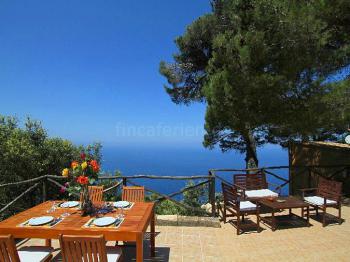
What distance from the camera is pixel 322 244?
482 cm

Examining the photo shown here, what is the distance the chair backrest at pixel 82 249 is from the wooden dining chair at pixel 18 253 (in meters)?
0.44

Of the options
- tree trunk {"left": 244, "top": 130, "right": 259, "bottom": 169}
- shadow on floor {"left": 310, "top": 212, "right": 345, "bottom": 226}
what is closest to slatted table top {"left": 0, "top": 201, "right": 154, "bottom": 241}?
shadow on floor {"left": 310, "top": 212, "right": 345, "bottom": 226}

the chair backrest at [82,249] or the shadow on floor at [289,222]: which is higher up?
the chair backrest at [82,249]

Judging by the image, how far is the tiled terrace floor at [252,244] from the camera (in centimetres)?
438

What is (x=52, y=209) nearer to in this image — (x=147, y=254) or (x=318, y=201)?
(x=147, y=254)

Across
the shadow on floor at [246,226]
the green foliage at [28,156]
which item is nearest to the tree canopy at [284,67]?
the shadow on floor at [246,226]

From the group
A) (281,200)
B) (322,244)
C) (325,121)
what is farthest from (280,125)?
(322,244)

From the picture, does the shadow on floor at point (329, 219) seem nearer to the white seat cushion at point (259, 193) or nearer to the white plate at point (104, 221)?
the white seat cushion at point (259, 193)

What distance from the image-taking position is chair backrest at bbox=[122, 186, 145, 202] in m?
4.97

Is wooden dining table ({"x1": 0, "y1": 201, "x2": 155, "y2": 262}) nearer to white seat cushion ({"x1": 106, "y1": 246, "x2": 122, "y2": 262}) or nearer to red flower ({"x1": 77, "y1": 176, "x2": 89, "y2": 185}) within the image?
white seat cushion ({"x1": 106, "y1": 246, "x2": 122, "y2": 262})

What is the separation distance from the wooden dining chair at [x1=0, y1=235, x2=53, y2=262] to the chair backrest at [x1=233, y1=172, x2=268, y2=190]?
14.1 ft

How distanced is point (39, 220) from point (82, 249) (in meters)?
0.99

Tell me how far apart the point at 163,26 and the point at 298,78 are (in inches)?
443

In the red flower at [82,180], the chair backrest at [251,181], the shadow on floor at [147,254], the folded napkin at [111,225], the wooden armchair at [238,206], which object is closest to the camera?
the folded napkin at [111,225]
